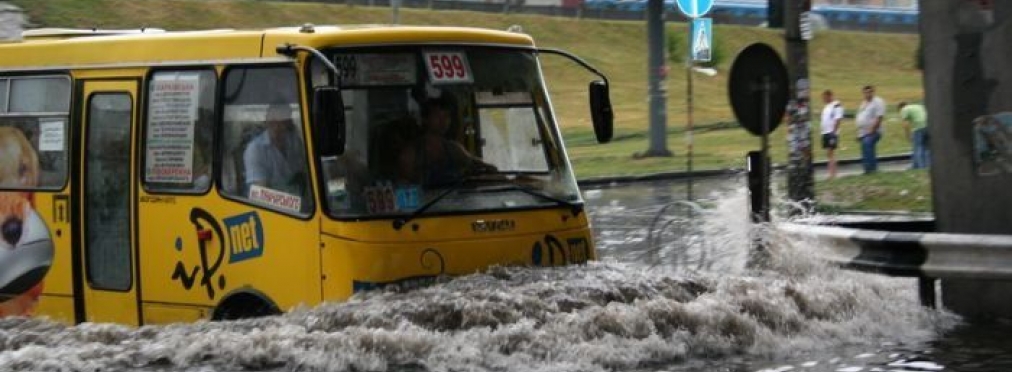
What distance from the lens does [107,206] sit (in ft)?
37.6

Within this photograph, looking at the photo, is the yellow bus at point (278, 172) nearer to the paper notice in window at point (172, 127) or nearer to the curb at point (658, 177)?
the paper notice in window at point (172, 127)

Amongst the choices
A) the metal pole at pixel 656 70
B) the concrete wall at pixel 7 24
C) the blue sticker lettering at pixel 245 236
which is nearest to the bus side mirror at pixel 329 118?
the blue sticker lettering at pixel 245 236

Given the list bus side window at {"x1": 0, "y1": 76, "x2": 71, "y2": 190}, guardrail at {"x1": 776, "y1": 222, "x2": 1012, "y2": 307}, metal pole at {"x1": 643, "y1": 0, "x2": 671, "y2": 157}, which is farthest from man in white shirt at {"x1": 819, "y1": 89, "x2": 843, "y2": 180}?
bus side window at {"x1": 0, "y1": 76, "x2": 71, "y2": 190}

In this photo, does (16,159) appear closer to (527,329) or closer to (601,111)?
(601,111)

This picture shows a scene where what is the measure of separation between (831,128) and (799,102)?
41.6 ft

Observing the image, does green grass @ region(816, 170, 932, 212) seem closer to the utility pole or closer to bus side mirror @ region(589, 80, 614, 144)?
the utility pole

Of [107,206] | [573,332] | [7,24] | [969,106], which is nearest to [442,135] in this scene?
[573,332]

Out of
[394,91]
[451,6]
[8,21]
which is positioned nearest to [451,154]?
[394,91]

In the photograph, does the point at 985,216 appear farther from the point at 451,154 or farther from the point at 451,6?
the point at 451,6

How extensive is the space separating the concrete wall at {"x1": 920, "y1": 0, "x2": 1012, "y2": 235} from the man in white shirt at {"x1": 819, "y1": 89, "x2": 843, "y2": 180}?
17.3 metres

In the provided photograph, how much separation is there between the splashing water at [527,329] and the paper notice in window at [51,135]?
138 cm

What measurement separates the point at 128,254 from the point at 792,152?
8449 millimetres

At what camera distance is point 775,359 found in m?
9.95

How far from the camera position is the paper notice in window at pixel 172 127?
11000mm
